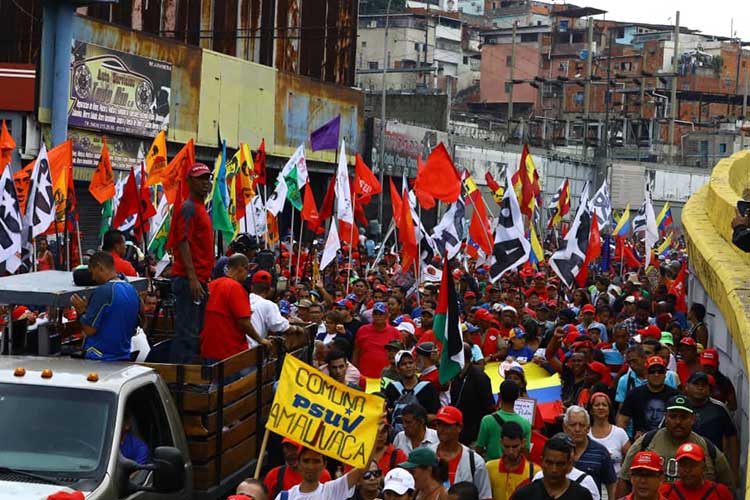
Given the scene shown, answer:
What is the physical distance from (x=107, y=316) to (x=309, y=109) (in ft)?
111

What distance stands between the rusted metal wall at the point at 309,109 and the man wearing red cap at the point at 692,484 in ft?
109

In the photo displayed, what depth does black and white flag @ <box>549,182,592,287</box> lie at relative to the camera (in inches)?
790

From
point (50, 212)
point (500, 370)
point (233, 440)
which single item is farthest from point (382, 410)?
point (50, 212)

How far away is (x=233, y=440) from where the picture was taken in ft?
29.0

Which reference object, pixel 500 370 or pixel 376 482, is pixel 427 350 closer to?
pixel 500 370

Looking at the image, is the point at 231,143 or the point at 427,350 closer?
the point at 427,350

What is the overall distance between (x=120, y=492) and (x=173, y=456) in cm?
36

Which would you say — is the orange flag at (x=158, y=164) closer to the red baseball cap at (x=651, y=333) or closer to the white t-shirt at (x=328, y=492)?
the red baseball cap at (x=651, y=333)

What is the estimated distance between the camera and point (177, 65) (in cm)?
3559

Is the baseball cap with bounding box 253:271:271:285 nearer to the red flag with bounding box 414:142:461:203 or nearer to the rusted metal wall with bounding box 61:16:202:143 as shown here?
the red flag with bounding box 414:142:461:203

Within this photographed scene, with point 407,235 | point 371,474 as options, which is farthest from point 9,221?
point 371,474

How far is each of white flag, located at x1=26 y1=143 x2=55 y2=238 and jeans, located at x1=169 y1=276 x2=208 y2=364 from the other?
7.90 meters

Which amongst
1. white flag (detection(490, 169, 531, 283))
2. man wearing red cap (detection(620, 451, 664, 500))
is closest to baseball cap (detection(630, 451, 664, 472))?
man wearing red cap (detection(620, 451, 664, 500))

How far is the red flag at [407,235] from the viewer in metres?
20.3
